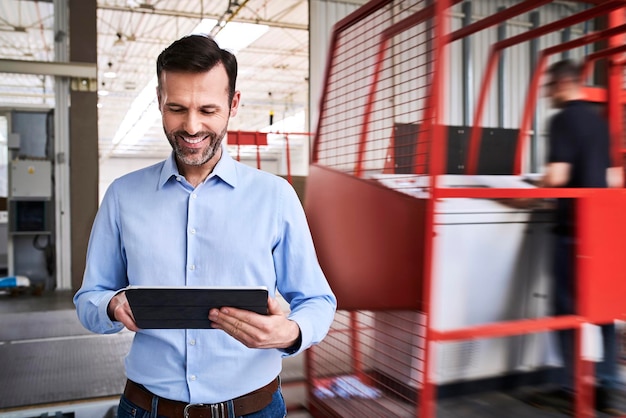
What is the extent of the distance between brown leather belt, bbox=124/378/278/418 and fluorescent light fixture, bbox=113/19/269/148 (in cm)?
103

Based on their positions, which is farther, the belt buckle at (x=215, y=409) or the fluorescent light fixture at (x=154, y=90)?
the fluorescent light fixture at (x=154, y=90)

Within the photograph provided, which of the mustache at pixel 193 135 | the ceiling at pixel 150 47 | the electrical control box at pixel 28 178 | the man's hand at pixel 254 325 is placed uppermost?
the ceiling at pixel 150 47

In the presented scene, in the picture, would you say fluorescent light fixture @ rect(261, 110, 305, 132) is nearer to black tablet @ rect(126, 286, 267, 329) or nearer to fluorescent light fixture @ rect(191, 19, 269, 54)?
fluorescent light fixture @ rect(191, 19, 269, 54)

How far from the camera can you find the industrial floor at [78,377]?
394 cm

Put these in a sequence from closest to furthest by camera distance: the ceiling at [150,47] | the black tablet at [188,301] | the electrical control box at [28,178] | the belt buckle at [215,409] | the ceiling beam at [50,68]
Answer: the black tablet at [188,301], the belt buckle at [215,409], the ceiling beam at [50,68], the electrical control box at [28,178], the ceiling at [150,47]

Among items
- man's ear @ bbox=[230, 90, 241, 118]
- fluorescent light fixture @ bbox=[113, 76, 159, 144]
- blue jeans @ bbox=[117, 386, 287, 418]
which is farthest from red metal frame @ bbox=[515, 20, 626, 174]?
fluorescent light fixture @ bbox=[113, 76, 159, 144]

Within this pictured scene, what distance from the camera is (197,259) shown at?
5.18 feet

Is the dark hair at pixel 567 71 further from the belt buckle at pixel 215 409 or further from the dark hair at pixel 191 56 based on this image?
the belt buckle at pixel 215 409

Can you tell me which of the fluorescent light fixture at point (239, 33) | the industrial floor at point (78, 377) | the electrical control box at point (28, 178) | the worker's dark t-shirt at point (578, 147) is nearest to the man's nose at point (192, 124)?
the industrial floor at point (78, 377)

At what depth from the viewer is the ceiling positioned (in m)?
12.8

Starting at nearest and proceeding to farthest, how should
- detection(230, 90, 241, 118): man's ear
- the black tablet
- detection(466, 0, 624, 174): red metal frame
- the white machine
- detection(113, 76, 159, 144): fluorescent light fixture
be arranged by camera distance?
the black tablet
detection(230, 90, 241, 118): man's ear
detection(466, 0, 624, 174): red metal frame
the white machine
detection(113, 76, 159, 144): fluorescent light fixture

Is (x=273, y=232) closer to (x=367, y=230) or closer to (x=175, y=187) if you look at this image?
(x=175, y=187)

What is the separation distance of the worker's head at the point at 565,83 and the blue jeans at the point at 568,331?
3.20 ft

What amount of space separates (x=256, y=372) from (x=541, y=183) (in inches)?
125
